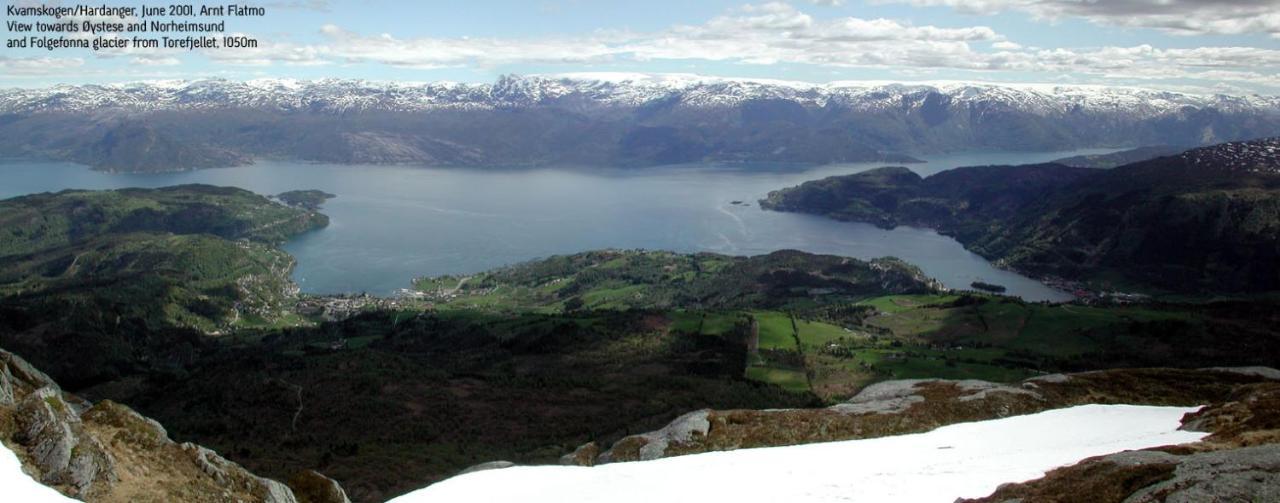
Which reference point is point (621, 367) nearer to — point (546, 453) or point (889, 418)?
point (546, 453)

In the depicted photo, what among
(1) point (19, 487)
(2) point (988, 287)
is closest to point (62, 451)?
(1) point (19, 487)

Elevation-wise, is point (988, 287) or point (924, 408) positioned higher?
point (924, 408)

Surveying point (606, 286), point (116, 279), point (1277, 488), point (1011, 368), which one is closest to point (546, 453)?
point (1277, 488)

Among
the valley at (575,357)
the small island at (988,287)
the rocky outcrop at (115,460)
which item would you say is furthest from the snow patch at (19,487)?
the small island at (988,287)

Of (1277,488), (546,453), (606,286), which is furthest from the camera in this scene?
(606,286)

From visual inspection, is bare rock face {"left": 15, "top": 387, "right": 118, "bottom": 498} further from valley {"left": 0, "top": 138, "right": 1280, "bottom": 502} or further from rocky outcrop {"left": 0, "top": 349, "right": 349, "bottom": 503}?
valley {"left": 0, "top": 138, "right": 1280, "bottom": 502}

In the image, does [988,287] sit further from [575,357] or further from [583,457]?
[583,457]
